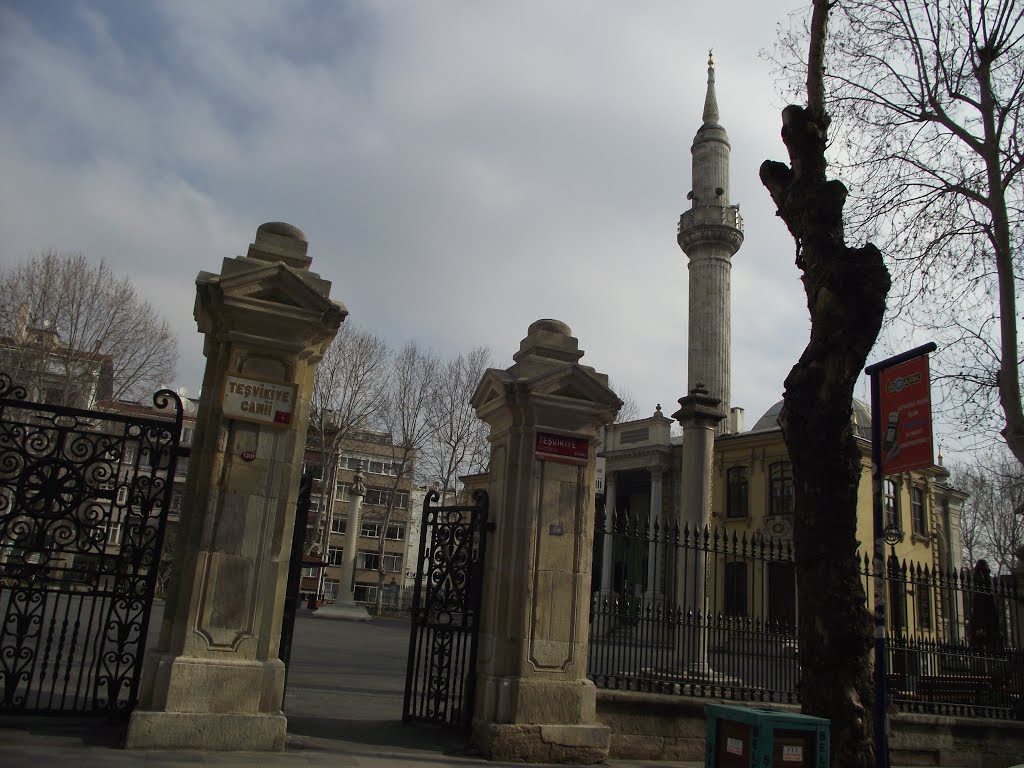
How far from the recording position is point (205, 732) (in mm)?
5836

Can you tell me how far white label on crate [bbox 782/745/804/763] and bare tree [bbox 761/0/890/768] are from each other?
146 centimetres

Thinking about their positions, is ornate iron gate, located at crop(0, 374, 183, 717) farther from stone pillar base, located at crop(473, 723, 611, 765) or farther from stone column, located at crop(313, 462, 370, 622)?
stone column, located at crop(313, 462, 370, 622)

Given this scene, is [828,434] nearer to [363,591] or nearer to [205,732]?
[205,732]

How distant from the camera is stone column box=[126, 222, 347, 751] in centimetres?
589

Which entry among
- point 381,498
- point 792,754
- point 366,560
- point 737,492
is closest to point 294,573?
point 792,754

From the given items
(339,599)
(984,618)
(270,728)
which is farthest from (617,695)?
(339,599)

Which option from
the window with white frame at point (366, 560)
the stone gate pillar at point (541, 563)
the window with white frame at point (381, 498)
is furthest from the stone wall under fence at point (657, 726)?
the window with white frame at point (366, 560)

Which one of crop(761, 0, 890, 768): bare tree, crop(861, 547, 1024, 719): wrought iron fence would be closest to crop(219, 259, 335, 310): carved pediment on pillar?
crop(761, 0, 890, 768): bare tree

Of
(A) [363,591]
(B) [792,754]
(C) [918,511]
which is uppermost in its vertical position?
(C) [918,511]

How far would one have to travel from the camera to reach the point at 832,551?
21.0ft

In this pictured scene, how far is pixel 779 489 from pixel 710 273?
12293 millimetres

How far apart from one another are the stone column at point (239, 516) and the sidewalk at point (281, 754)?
24 cm

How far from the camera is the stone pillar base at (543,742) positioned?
6749mm

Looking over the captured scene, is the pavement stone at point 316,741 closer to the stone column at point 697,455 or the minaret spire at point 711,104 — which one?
the stone column at point 697,455
